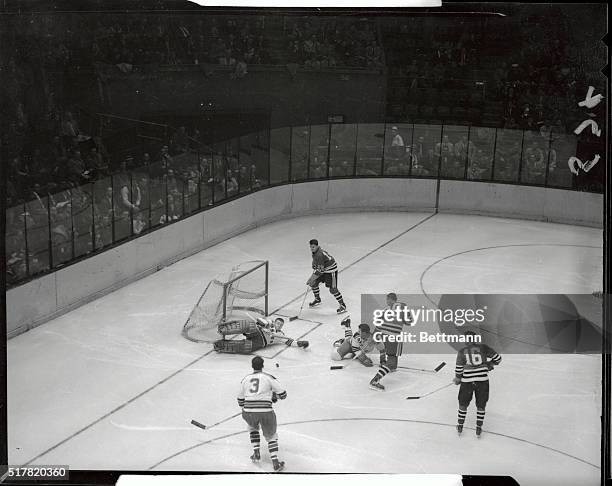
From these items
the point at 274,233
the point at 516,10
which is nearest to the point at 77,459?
the point at 274,233

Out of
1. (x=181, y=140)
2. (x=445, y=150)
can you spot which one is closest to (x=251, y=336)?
(x=181, y=140)

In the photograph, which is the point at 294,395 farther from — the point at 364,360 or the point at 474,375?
the point at 474,375

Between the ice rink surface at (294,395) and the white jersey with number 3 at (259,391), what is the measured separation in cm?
42

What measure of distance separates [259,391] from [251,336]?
196cm

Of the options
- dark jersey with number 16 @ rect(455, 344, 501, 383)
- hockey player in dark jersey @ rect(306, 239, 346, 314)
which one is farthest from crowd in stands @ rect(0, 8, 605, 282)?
dark jersey with number 16 @ rect(455, 344, 501, 383)

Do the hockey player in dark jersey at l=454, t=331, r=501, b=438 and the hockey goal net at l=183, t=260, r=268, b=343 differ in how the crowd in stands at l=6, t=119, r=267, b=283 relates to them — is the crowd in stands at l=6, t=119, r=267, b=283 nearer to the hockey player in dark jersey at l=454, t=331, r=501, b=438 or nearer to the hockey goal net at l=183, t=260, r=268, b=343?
the hockey goal net at l=183, t=260, r=268, b=343

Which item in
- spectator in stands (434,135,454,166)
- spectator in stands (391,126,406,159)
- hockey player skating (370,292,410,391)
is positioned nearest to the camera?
hockey player skating (370,292,410,391)

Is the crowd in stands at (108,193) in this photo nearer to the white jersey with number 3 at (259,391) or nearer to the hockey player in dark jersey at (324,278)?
the hockey player in dark jersey at (324,278)

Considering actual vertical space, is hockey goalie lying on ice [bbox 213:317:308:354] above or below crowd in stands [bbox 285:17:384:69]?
below

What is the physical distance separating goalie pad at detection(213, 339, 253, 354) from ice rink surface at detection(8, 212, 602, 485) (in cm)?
8

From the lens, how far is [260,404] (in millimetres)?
6359

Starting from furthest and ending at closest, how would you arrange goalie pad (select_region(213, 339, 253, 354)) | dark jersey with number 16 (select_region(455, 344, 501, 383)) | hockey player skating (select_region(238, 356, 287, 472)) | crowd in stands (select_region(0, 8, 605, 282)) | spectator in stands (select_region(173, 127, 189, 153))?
1. spectator in stands (select_region(173, 127, 189, 153))
2. crowd in stands (select_region(0, 8, 605, 282))
3. goalie pad (select_region(213, 339, 253, 354))
4. dark jersey with number 16 (select_region(455, 344, 501, 383))
5. hockey player skating (select_region(238, 356, 287, 472))

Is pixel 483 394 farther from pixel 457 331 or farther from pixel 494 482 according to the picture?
pixel 494 482

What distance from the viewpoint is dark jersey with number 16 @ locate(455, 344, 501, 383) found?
6.65 m
